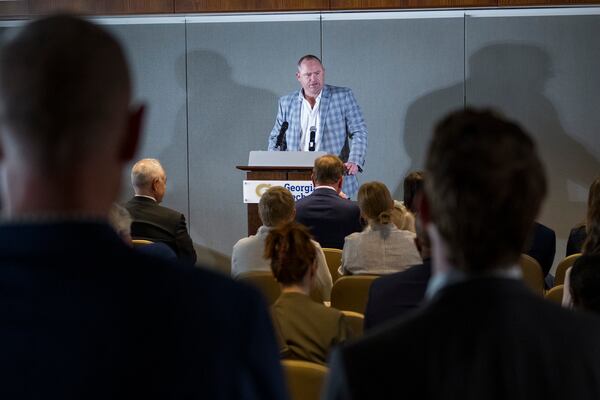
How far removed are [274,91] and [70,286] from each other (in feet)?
28.8

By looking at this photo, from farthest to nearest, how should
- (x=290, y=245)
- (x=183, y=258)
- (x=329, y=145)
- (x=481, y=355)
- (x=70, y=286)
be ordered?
(x=329, y=145) → (x=183, y=258) → (x=290, y=245) → (x=481, y=355) → (x=70, y=286)

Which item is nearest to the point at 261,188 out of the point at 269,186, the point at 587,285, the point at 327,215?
the point at 269,186

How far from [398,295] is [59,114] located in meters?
2.19

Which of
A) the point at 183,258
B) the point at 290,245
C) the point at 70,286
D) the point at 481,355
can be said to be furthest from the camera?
the point at 183,258

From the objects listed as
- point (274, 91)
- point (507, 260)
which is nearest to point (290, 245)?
point (507, 260)

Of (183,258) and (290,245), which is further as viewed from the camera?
(183,258)

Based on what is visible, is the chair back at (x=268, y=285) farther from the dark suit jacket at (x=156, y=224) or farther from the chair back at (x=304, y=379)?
the chair back at (x=304, y=379)

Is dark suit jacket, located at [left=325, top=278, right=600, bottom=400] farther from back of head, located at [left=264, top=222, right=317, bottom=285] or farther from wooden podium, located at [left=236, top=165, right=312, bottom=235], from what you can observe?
wooden podium, located at [left=236, top=165, right=312, bottom=235]

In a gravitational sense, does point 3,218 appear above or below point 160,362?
above

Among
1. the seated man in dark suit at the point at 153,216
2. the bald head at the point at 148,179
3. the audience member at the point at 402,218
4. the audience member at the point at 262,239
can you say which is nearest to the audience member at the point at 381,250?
the audience member at the point at 262,239

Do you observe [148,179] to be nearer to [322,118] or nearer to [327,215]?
[327,215]

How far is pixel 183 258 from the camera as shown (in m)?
5.49

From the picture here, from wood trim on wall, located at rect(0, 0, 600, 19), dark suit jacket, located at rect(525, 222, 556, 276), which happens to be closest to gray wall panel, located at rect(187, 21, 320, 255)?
wood trim on wall, located at rect(0, 0, 600, 19)

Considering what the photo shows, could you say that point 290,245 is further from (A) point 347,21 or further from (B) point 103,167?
(A) point 347,21
